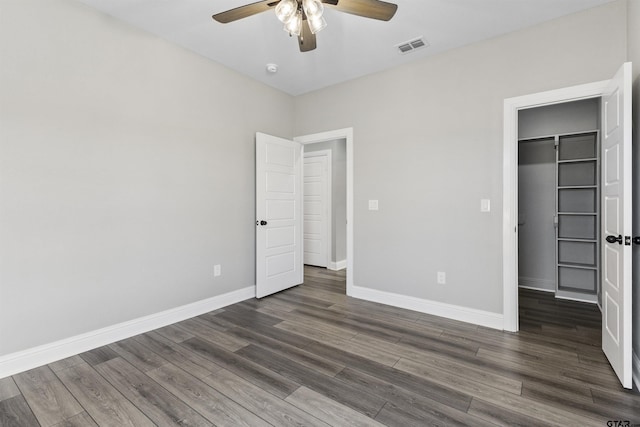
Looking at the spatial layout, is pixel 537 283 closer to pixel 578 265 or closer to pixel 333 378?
pixel 578 265

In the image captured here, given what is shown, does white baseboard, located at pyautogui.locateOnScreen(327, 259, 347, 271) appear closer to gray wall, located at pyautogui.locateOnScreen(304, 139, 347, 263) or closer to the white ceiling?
gray wall, located at pyautogui.locateOnScreen(304, 139, 347, 263)

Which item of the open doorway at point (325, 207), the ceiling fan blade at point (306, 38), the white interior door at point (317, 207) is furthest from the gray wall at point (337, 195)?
the ceiling fan blade at point (306, 38)

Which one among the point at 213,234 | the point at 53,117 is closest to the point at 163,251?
the point at 213,234

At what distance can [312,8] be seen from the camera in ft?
5.68

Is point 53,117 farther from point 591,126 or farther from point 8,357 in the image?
point 591,126

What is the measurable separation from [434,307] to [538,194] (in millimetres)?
2310

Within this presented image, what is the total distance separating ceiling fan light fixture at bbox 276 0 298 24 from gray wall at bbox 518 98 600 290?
357 centimetres

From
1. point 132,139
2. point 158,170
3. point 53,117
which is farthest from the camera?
point 158,170

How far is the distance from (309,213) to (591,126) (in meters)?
4.20

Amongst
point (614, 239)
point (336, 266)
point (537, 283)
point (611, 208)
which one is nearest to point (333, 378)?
point (614, 239)

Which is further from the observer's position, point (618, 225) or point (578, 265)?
point (578, 265)

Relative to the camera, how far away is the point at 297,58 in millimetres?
3299

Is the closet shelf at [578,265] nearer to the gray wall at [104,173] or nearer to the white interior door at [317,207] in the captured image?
the white interior door at [317,207]

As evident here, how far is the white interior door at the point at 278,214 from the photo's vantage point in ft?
12.4
